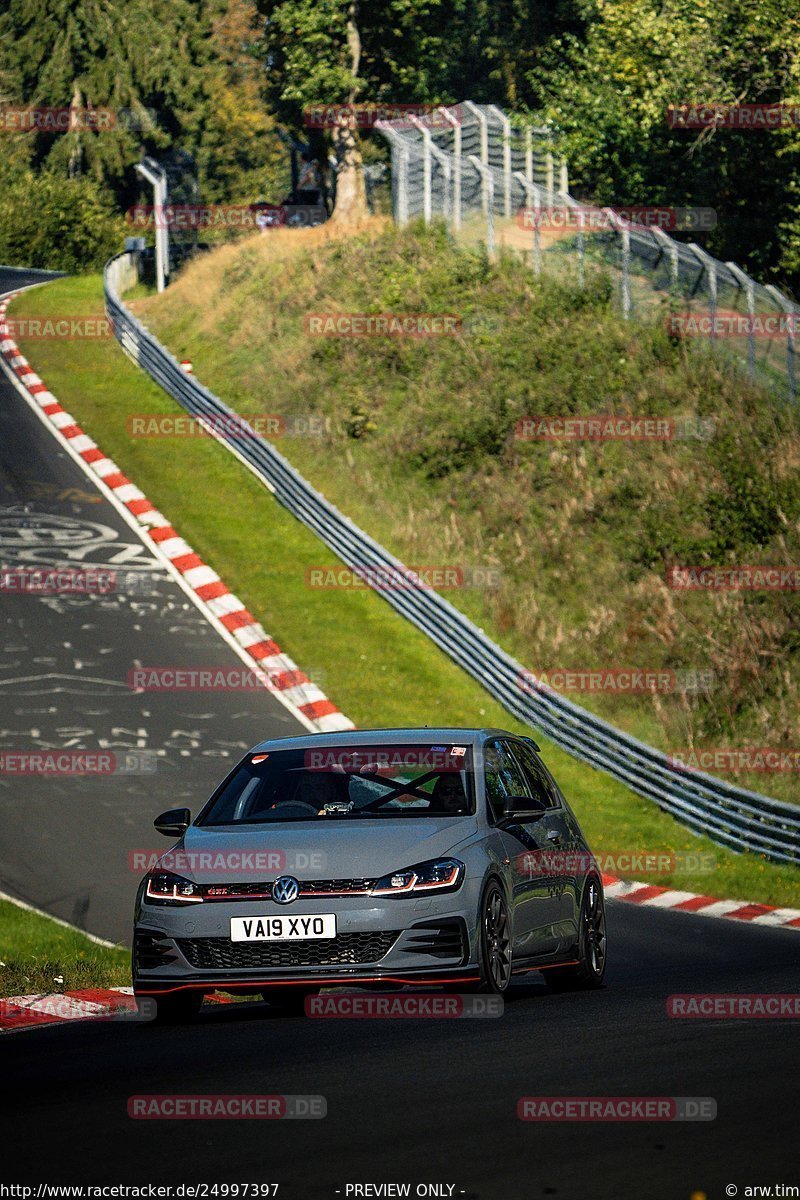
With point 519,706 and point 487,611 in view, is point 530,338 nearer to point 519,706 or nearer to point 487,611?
point 487,611

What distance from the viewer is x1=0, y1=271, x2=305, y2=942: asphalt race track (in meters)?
16.8

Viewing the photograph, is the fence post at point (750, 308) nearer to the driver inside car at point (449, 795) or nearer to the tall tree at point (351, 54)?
the tall tree at point (351, 54)

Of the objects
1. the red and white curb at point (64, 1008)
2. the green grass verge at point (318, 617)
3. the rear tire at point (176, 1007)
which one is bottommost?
the green grass verge at point (318, 617)

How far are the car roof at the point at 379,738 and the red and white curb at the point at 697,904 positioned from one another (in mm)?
6862

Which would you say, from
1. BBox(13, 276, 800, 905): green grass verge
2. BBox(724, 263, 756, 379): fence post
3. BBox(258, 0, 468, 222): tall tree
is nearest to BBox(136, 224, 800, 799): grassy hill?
BBox(724, 263, 756, 379): fence post

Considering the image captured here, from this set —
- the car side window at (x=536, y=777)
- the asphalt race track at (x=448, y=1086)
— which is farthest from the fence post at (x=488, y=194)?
the car side window at (x=536, y=777)

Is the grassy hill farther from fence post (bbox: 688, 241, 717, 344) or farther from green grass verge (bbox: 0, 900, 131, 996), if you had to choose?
green grass verge (bbox: 0, 900, 131, 996)

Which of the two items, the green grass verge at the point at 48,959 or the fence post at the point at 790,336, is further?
the fence post at the point at 790,336

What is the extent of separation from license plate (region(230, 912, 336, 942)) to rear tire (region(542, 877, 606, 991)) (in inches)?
83.5

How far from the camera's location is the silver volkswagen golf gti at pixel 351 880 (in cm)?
921

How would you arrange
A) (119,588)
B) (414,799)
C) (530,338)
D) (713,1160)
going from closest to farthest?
(713,1160) → (414,799) → (119,588) → (530,338)

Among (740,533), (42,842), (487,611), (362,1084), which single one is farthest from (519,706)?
(362,1084)

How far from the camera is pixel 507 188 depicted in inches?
1549

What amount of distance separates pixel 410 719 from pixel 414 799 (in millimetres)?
12951
